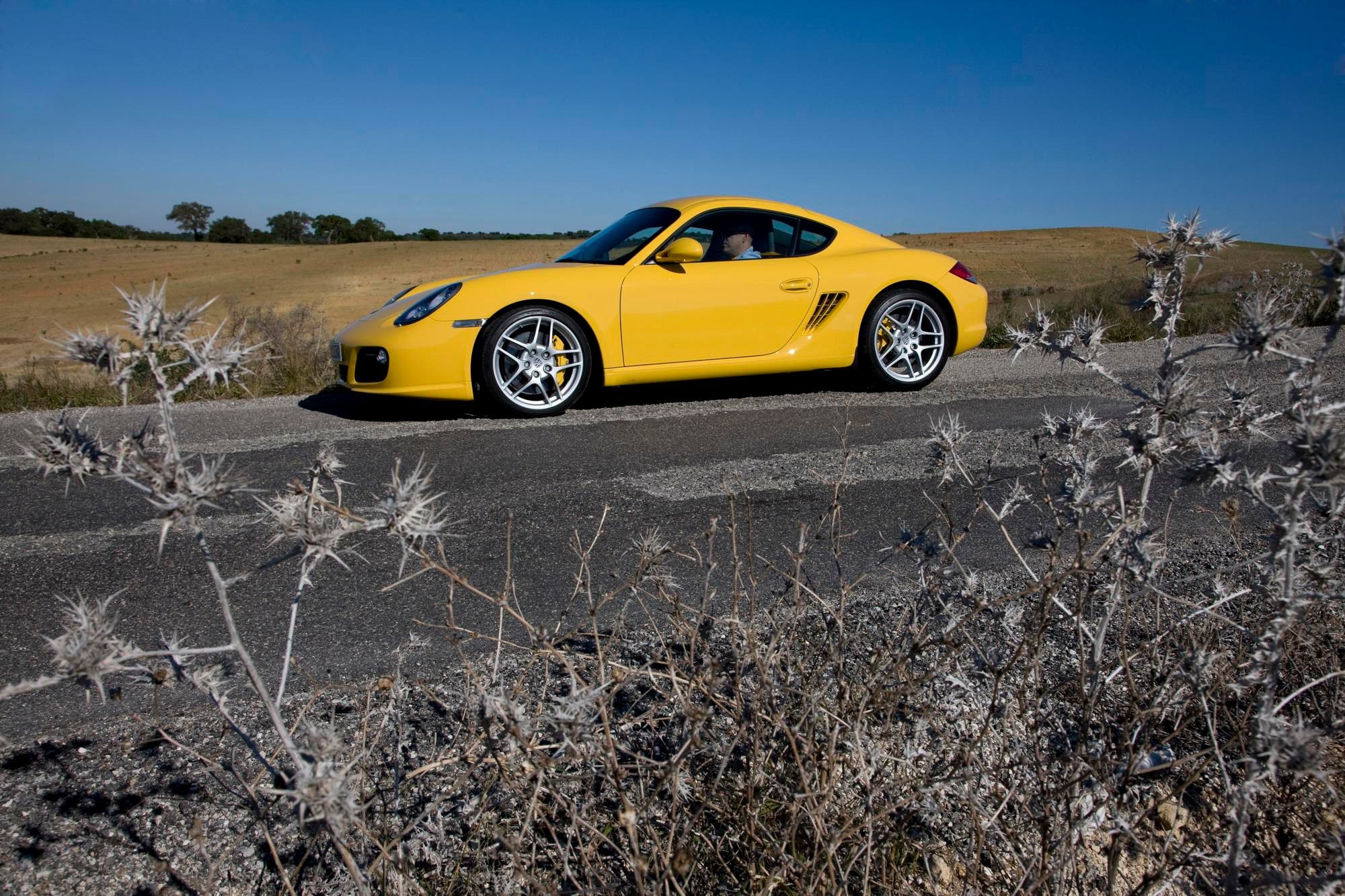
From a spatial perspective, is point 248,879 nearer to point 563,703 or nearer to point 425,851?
point 425,851

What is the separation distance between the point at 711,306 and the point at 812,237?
1.21 m

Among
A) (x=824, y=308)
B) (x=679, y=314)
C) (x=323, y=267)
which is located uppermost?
(x=323, y=267)

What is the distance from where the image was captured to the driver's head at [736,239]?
6848 millimetres

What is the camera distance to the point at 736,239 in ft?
22.6

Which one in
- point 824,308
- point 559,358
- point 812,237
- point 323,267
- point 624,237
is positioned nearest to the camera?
point 559,358

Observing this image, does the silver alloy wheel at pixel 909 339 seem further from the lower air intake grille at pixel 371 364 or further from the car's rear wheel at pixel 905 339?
the lower air intake grille at pixel 371 364

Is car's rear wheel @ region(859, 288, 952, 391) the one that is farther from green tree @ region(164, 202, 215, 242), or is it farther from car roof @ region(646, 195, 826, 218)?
green tree @ region(164, 202, 215, 242)

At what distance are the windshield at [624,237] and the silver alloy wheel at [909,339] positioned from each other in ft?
6.07

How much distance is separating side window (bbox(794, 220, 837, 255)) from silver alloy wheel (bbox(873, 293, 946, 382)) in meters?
0.72

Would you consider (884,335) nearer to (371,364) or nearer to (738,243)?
(738,243)

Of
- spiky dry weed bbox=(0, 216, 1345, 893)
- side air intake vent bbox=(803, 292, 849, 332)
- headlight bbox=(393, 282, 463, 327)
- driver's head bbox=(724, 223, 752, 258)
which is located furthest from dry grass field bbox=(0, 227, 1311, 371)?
spiky dry weed bbox=(0, 216, 1345, 893)

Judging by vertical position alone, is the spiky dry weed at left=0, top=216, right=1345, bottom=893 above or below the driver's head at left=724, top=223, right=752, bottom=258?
below

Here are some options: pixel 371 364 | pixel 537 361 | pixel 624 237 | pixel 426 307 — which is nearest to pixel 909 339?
pixel 624 237

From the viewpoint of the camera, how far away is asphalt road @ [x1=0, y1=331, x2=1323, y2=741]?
2926mm
